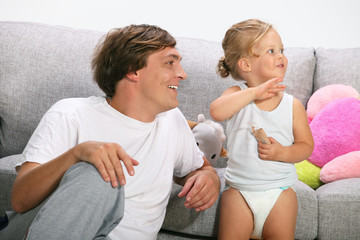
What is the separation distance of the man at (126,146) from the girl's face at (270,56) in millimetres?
276

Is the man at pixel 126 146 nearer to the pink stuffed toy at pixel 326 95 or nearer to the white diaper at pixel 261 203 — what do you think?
the white diaper at pixel 261 203

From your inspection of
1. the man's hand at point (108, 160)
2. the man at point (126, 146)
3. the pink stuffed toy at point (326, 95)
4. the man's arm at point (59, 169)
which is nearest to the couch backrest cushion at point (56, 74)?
the pink stuffed toy at point (326, 95)

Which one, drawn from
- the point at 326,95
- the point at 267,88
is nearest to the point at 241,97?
the point at 267,88

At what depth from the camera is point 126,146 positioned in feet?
4.55

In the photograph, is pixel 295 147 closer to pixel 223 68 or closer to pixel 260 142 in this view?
pixel 260 142

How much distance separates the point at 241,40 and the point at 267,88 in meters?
0.21

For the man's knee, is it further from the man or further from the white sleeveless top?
the white sleeveless top

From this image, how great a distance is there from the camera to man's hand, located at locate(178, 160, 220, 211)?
1360 millimetres

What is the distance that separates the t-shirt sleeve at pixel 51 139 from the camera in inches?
49.6

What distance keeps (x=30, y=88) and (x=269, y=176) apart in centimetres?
129

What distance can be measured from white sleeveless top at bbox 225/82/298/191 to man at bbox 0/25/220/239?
0.10 meters

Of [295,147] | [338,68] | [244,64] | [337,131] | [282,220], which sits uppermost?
[244,64]

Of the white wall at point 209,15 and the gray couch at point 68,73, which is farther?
the white wall at point 209,15

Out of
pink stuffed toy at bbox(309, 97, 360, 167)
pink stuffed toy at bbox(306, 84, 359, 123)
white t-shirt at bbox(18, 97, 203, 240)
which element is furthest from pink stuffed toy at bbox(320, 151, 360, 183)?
white t-shirt at bbox(18, 97, 203, 240)
